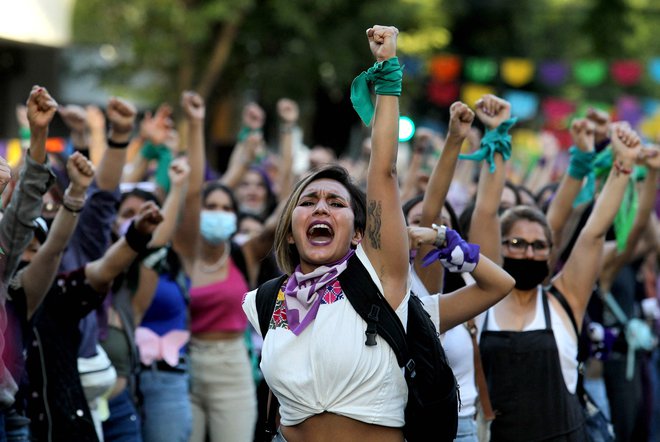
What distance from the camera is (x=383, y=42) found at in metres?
4.49

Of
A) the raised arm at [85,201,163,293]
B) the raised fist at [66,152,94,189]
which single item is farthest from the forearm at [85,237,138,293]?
the raised fist at [66,152,94,189]

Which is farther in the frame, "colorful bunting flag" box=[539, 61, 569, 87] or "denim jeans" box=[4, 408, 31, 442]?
"colorful bunting flag" box=[539, 61, 569, 87]

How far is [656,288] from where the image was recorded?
10312 mm

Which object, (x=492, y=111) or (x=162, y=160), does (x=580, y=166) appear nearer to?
(x=492, y=111)

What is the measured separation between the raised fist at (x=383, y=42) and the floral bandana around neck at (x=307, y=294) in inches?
29.6

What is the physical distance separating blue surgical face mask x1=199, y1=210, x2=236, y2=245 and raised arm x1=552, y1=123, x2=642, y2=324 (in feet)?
8.32

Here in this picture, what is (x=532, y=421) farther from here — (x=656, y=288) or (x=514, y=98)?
(x=514, y=98)

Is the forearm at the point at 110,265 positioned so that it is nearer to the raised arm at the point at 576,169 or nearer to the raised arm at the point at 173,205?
the raised arm at the point at 173,205

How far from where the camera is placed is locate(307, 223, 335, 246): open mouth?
467 centimetres

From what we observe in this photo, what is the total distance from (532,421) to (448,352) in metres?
0.51

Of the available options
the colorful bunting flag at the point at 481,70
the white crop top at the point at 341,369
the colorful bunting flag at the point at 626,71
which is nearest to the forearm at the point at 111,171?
the white crop top at the point at 341,369

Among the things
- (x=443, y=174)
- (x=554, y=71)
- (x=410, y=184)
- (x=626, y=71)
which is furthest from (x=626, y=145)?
(x=626, y=71)

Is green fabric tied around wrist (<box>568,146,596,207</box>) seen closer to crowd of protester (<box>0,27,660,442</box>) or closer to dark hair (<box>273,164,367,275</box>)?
crowd of protester (<box>0,27,660,442</box>)

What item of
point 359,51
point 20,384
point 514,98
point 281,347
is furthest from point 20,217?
point 514,98
